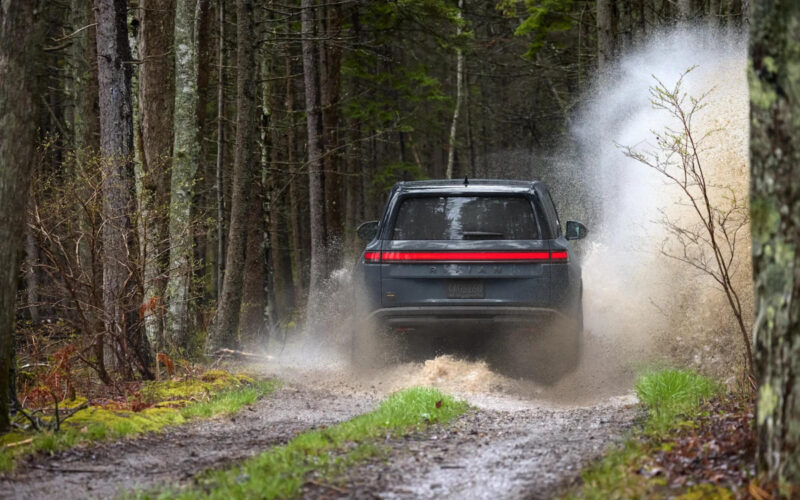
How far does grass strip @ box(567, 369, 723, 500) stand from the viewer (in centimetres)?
489

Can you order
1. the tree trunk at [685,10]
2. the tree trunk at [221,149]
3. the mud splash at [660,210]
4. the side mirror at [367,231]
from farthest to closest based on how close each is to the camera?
the tree trunk at [221,149], the tree trunk at [685,10], the mud splash at [660,210], the side mirror at [367,231]

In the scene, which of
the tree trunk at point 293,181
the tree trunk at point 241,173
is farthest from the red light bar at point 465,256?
the tree trunk at point 293,181

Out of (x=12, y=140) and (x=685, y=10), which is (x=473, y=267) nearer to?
(x=12, y=140)

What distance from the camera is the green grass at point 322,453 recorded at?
203 inches

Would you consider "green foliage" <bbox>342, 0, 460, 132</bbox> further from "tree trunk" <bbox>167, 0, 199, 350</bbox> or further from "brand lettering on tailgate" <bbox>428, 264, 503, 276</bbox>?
"brand lettering on tailgate" <bbox>428, 264, 503, 276</bbox>

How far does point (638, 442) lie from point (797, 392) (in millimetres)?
1732

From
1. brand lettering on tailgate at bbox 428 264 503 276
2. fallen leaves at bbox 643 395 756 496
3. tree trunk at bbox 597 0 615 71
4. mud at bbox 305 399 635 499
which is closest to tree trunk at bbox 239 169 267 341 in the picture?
tree trunk at bbox 597 0 615 71

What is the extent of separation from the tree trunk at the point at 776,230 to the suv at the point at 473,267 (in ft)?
15.6

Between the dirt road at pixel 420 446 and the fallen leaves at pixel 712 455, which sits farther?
the dirt road at pixel 420 446

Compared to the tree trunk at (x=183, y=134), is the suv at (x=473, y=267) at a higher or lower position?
lower

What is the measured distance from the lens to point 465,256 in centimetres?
946

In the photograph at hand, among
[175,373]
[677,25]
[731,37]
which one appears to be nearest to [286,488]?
[175,373]

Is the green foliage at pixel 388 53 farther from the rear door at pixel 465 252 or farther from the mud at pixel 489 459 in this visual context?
the mud at pixel 489 459

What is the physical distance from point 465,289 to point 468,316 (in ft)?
0.96
